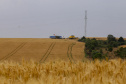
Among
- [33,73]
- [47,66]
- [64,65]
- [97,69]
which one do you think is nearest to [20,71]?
[33,73]

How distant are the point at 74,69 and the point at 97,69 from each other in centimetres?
65

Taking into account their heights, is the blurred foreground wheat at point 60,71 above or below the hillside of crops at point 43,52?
above

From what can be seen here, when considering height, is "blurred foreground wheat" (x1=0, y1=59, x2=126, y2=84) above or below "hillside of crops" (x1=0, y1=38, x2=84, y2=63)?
above

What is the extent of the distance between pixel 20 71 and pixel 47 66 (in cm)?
79

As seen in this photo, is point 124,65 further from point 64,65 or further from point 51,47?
point 51,47

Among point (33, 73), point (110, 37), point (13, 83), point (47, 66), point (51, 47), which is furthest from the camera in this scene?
point (51, 47)

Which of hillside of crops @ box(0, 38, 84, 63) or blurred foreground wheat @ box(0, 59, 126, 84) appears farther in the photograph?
hillside of crops @ box(0, 38, 84, 63)

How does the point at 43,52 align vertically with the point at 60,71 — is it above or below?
below

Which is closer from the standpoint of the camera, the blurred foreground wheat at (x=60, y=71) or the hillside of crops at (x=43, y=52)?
the blurred foreground wheat at (x=60, y=71)

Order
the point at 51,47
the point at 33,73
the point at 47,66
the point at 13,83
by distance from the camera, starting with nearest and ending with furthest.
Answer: the point at 13,83, the point at 33,73, the point at 47,66, the point at 51,47

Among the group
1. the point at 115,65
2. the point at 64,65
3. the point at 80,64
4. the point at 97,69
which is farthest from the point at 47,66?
the point at 115,65

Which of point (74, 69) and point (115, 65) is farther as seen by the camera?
point (115, 65)

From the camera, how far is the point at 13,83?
4.21 m

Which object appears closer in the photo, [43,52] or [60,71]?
[60,71]
